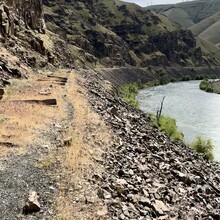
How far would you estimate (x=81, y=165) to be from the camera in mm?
23609

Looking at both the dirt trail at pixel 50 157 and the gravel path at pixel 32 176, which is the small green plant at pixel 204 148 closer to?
the dirt trail at pixel 50 157

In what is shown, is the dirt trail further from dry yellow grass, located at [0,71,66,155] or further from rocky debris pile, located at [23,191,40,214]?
rocky debris pile, located at [23,191,40,214]

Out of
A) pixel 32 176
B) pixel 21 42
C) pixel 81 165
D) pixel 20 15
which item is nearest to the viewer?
pixel 32 176

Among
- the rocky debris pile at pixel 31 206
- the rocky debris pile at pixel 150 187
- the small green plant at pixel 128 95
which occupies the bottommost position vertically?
the small green plant at pixel 128 95

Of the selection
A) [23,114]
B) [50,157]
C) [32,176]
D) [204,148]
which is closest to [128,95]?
[204,148]

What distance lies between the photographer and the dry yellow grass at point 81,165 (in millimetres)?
17802

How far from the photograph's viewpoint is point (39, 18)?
130m

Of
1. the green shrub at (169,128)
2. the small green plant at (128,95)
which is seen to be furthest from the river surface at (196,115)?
the small green plant at (128,95)

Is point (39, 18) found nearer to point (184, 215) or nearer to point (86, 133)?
point (86, 133)

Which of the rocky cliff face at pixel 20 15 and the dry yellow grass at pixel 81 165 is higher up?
the rocky cliff face at pixel 20 15

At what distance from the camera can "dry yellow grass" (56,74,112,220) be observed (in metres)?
17.8

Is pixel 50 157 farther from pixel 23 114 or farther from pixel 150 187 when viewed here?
pixel 23 114

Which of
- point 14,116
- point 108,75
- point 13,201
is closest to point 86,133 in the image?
point 14,116

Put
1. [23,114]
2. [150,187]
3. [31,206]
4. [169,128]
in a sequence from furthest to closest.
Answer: [169,128]
[23,114]
[150,187]
[31,206]
